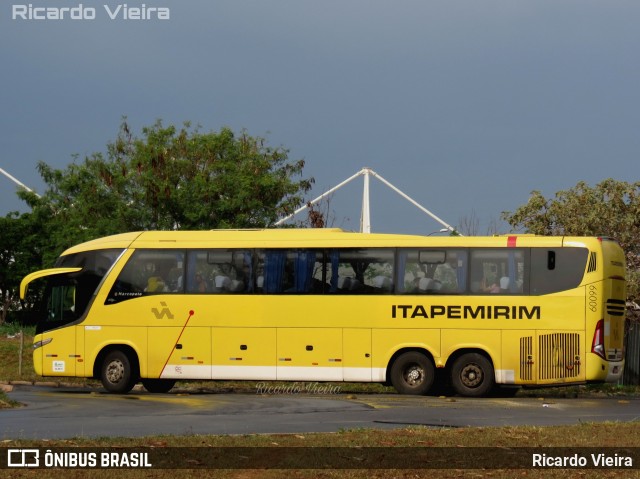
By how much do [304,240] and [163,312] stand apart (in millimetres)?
3378

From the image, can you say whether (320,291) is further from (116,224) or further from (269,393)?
(116,224)

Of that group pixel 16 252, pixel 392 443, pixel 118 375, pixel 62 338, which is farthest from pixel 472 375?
pixel 16 252

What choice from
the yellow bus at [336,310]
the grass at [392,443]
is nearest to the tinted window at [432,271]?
the yellow bus at [336,310]

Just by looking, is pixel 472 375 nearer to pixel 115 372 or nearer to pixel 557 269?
pixel 557 269

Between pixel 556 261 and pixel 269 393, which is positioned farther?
pixel 269 393

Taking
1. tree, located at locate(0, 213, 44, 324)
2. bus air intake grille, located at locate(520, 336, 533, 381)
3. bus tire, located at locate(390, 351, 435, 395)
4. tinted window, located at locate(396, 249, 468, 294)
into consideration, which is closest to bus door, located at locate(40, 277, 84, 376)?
bus tire, located at locate(390, 351, 435, 395)

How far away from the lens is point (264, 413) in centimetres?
2058

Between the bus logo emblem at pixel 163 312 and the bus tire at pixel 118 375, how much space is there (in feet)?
3.71

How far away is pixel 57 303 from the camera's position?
Answer: 28391 millimetres

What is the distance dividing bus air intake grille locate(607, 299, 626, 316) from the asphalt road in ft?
5.82

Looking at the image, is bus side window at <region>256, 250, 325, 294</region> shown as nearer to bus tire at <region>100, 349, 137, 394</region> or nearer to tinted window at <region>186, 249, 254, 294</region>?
tinted window at <region>186, 249, 254, 294</region>

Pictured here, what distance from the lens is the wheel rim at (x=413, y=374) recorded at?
87.4 feet

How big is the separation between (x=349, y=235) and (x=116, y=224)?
20.6 meters

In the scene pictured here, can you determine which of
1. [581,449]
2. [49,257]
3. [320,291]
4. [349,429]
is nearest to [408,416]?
[349,429]
